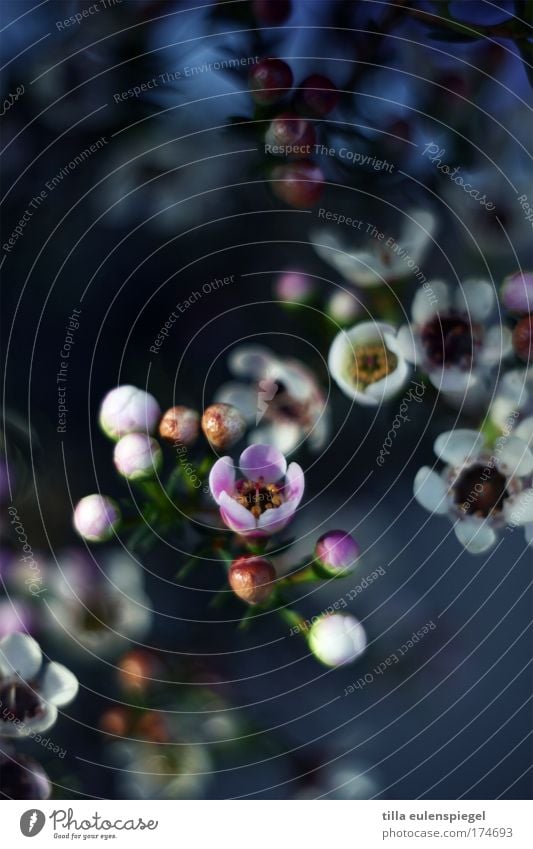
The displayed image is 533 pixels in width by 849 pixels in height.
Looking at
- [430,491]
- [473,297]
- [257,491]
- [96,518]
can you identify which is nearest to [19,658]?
[96,518]

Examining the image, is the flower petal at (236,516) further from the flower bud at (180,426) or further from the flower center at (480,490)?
the flower center at (480,490)

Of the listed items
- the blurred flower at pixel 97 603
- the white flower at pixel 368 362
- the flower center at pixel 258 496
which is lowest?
the blurred flower at pixel 97 603

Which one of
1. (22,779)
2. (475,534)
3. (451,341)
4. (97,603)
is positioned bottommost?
(22,779)

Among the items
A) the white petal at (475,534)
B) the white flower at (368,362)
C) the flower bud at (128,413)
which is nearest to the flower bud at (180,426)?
the flower bud at (128,413)

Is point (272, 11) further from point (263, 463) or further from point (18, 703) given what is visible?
point (18, 703)

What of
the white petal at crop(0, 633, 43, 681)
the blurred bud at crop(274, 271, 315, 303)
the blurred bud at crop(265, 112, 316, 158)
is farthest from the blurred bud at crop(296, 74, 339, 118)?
the white petal at crop(0, 633, 43, 681)

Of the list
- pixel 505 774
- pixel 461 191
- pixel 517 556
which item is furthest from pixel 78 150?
pixel 505 774
